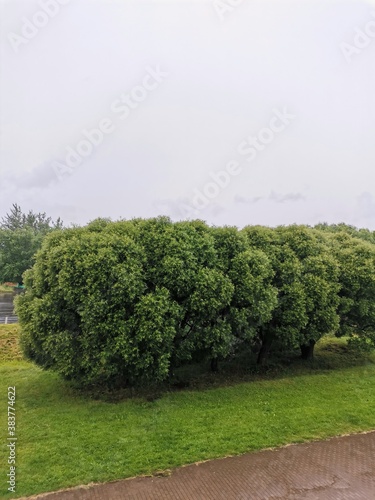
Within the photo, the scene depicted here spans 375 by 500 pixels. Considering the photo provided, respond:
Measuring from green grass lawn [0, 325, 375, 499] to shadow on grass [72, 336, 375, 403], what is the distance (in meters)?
0.10

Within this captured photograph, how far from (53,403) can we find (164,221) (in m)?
5.75

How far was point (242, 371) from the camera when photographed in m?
12.3

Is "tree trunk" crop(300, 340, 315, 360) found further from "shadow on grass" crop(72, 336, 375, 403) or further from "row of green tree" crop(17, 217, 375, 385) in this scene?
"row of green tree" crop(17, 217, 375, 385)

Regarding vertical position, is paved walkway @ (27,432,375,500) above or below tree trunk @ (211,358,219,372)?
below

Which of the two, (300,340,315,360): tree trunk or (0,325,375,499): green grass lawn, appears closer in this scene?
(0,325,375,499): green grass lawn

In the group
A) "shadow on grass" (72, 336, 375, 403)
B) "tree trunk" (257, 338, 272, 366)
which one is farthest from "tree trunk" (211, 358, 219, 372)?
"tree trunk" (257, 338, 272, 366)

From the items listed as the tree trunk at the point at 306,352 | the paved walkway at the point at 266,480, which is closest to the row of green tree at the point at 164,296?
the tree trunk at the point at 306,352

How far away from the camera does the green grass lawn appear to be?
7.02m

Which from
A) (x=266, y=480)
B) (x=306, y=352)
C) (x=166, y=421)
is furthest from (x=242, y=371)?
(x=266, y=480)

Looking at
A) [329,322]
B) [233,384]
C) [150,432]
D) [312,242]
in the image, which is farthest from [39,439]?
[312,242]

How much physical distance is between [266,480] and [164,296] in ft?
14.6

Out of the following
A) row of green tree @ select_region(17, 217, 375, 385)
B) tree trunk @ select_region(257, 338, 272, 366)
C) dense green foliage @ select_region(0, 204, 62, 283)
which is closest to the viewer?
row of green tree @ select_region(17, 217, 375, 385)

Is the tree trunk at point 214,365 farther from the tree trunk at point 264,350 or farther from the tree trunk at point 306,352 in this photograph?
the tree trunk at point 306,352

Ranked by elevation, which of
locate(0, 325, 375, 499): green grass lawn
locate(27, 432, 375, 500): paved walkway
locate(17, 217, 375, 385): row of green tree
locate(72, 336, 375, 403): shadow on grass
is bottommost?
locate(27, 432, 375, 500): paved walkway
